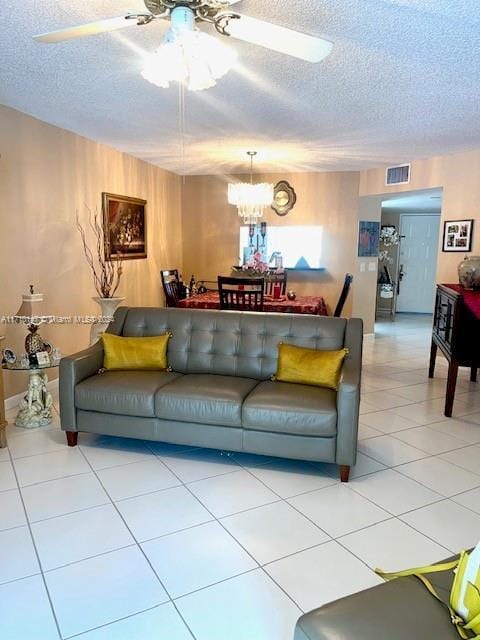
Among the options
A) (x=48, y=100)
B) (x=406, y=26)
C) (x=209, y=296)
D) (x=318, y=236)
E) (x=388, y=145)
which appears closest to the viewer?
(x=406, y=26)

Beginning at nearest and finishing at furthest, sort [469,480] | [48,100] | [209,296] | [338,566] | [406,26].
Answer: [338,566] < [406,26] < [469,480] < [48,100] < [209,296]

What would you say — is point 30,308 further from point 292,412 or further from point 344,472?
point 344,472

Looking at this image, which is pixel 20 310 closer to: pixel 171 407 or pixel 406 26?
pixel 171 407

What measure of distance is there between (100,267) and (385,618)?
4658mm

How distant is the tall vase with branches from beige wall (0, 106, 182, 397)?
0.10 metres

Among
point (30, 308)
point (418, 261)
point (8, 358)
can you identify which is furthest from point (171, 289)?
point (418, 261)

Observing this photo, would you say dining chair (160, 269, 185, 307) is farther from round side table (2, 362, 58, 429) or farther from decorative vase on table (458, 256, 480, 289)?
decorative vase on table (458, 256, 480, 289)

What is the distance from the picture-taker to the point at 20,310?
153 inches

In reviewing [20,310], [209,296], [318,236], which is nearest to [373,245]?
[318,236]

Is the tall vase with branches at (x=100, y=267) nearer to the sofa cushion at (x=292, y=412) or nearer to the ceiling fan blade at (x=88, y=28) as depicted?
the sofa cushion at (x=292, y=412)

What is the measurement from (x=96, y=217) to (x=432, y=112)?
136 inches

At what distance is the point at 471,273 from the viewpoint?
4324 mm

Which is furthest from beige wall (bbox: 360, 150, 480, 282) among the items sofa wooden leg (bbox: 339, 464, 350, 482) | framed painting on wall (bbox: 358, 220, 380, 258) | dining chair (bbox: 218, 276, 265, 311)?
sofa wooden leg (bbox: 339, 464, 350, 482)

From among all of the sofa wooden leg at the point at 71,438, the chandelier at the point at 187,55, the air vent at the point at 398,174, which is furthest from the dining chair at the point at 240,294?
the chandelier at the point at 187,55
